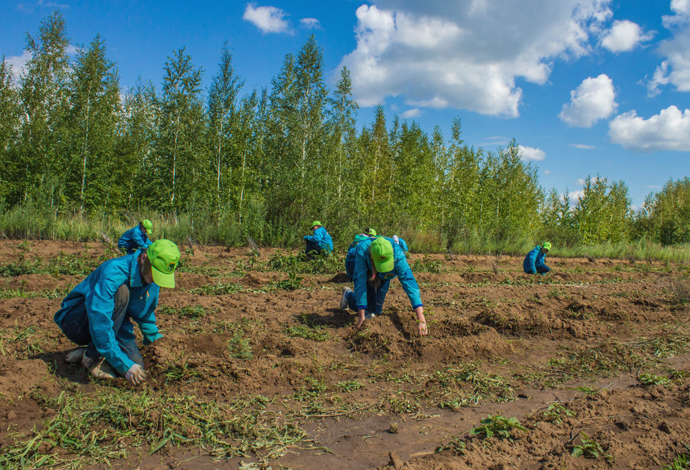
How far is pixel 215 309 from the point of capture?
20.2 feet

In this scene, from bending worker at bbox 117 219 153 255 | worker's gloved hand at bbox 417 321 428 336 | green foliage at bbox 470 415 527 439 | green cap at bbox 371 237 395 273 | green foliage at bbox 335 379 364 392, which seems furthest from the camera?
bending worker at bbox 117 219 153 255

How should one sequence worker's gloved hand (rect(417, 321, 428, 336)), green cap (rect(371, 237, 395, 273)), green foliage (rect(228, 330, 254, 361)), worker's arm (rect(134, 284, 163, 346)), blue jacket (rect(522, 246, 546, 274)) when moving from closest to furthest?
1. worker's arm (rect(134, 284, 163, 346))
2. green foliage (rect(228, 330, 254, 361))
3. green cap (rect(371, 237, 395, 273))
4. worker's gloved hand (rect(417, 321, 428, 336))
5. blue jacket (rect(522, 246, 546, 274))

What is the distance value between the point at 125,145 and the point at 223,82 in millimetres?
6235

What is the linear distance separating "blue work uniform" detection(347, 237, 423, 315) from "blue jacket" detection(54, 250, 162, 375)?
2.41m

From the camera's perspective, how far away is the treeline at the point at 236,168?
15.1m

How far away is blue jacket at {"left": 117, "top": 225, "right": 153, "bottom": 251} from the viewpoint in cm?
866

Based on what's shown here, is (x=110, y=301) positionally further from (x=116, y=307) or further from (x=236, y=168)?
(x=236, y=168)

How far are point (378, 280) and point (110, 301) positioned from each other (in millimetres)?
3286

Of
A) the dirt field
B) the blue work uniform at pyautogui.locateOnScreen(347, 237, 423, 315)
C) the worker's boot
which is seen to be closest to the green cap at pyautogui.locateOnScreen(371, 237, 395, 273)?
the blue work uniform at pyautogui.locateOnScreen(347, 237, 423, 315)

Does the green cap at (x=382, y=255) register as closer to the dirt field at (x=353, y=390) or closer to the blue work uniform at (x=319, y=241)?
the dirt field at (x=353, y=390)

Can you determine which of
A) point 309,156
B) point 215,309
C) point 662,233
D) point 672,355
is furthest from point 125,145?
point 662,233

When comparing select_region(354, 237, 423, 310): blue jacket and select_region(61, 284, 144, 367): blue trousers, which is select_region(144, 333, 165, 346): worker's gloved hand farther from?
select_region(354, 237, 423, 310): blue jacket

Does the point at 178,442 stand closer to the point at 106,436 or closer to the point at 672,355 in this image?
the point at 106,436

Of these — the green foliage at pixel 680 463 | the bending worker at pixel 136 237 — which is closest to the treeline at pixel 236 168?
the bending worker at pixel 136 237
